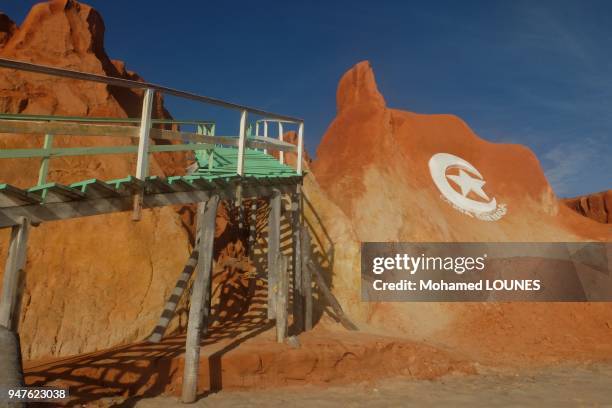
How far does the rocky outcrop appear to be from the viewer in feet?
128

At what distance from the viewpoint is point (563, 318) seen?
55.4ft

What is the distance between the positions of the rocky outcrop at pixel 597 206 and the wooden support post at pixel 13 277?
43.7 meters

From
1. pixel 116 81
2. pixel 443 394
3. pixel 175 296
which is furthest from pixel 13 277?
pixel 443 394

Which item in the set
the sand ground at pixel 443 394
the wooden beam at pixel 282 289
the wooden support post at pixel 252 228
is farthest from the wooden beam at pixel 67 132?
the wooden support post at pixel 252 228

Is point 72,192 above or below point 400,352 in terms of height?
above

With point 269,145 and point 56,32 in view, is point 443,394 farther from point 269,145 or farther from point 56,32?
point 56,32

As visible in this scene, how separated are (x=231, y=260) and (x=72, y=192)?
7.47 meters

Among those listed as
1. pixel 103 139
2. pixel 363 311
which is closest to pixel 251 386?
pixel 363 311

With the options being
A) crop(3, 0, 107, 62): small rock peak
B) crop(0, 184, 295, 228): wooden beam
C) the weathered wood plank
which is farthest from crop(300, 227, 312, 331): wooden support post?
crop(3, 0, 107, 62): small rock peak

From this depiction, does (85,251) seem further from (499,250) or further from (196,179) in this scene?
(499,250)

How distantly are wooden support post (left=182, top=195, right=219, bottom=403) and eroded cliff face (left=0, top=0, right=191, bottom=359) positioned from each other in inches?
131

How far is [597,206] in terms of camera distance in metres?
40.2

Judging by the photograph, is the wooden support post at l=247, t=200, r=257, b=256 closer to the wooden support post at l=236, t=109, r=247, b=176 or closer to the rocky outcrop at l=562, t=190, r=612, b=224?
the wooden support post at l=236, t=109, r=247, b=176

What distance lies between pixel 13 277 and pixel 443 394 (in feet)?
25.5
